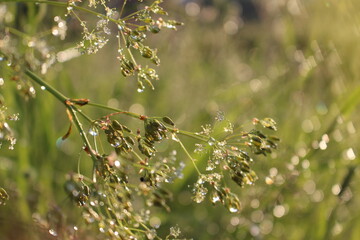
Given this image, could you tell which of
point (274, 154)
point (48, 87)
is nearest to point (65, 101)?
point (48, 87)

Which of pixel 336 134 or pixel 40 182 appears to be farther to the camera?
pixel 336 134

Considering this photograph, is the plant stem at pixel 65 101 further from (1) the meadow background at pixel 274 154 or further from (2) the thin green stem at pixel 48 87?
(1) the meadow background at pixel 274 154

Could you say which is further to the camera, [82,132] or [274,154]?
[274,154]

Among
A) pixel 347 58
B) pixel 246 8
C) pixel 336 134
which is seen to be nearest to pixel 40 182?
pixel 336 134

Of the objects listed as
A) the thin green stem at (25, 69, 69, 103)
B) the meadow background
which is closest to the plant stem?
the thin green stem at (25, 69, 69, 103)

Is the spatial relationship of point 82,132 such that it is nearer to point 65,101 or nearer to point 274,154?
point 65,101

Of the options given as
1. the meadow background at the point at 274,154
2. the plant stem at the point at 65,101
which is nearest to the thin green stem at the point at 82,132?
the plant stem at the point at 65,101

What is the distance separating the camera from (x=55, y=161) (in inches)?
77.4

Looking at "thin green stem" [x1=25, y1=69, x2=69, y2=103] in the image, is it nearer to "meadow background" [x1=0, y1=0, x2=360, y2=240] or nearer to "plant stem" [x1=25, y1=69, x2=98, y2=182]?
"plant stem" [x1=25, y1=69, x2=98, y2=182]

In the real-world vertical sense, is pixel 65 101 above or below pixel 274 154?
above

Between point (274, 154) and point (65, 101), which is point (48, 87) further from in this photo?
point (274, 154)

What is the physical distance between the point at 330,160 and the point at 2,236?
103cm

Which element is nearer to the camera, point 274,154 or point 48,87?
point 48,87

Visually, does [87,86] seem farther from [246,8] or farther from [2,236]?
[246,8]
